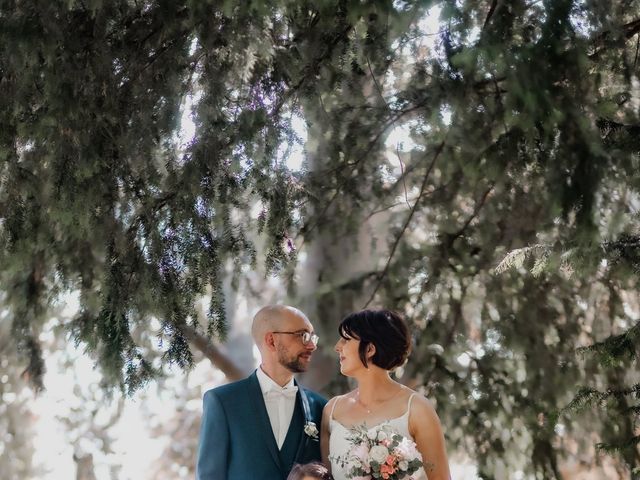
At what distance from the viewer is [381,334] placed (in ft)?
11.2

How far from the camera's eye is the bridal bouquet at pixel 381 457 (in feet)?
10.4

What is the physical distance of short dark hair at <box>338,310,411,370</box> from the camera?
342 centimetres

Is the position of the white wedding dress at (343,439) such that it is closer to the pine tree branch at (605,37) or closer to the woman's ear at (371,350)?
the woman's ear at (371,350)

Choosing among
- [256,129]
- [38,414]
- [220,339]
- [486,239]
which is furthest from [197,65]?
[38,414]

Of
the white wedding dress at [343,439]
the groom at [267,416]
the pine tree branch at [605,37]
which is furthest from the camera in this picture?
the pine tree branch at [605,37]

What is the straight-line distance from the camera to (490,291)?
6.39 meters

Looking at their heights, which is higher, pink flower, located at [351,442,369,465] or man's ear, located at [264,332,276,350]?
man's ear, located at [264,332,276,350]

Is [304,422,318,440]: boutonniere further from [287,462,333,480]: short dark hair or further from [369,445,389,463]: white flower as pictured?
[369,445,389,463]: white flower

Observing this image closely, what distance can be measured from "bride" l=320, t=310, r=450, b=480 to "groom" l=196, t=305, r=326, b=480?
5.0 inches

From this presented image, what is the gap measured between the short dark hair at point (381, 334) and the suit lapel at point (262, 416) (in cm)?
39

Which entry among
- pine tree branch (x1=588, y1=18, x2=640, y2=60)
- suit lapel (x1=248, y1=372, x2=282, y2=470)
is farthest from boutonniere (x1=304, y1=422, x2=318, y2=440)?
pine tree branch (x1=588, y1=18, x2=640, y2=60)

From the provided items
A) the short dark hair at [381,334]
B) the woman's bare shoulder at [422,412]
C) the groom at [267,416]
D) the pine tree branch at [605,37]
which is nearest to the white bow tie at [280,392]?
the groom at [267,416]

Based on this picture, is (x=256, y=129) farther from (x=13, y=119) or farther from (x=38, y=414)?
(x=38, y=414)

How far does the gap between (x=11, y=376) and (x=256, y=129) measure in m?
6.78
